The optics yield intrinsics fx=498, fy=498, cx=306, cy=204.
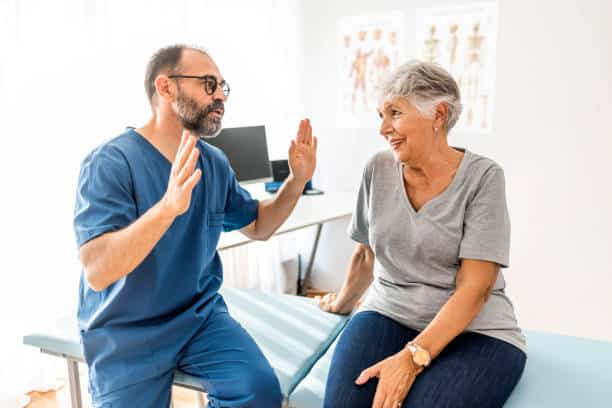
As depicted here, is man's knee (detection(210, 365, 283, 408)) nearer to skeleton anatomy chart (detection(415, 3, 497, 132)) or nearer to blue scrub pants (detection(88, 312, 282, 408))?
blue scrub pants (detection(88, 312, 282, 408))

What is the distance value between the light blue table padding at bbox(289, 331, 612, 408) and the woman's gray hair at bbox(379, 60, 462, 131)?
718 mm

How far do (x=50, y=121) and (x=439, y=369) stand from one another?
5.67ft

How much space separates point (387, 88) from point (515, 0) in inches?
67.2

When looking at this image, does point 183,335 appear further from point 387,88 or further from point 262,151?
point 262,151

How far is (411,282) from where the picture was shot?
1.35m

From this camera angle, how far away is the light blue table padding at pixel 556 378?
1.16 m

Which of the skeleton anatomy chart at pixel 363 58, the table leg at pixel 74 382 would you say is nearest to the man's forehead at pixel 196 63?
the table leg at pixel 74 382

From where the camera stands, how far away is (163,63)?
1365 mm

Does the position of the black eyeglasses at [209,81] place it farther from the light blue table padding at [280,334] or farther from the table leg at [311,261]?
the table leg at [311,261]

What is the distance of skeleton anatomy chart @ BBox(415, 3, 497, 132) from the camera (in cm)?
270

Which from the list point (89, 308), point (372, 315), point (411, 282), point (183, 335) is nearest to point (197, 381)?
point (183, 335)

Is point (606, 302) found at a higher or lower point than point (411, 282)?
lower

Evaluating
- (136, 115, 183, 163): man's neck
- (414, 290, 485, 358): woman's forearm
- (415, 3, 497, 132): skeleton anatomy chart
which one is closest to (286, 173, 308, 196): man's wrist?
(136, 115, 183, 163): man's neck

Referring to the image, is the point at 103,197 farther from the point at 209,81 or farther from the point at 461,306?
the point at 461,306
